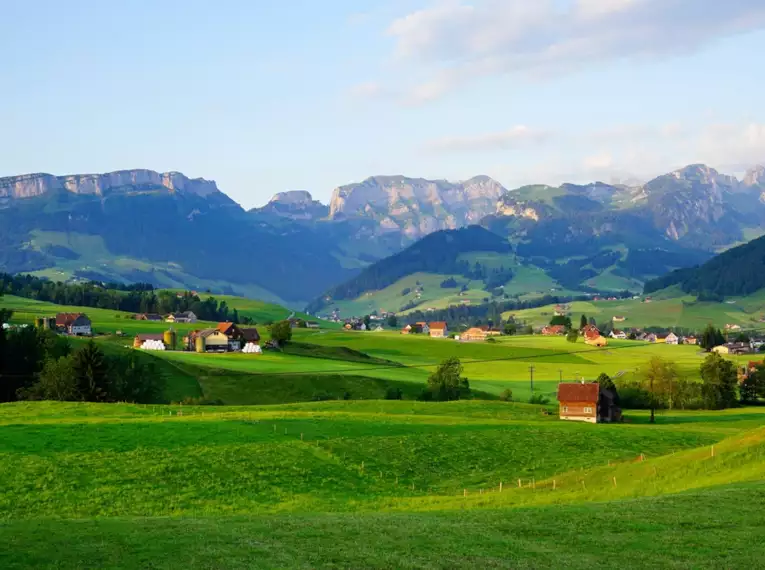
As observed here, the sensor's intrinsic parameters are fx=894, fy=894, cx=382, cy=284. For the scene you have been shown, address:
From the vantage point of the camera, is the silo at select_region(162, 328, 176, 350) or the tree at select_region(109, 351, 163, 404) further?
the silo at select_region(162, 328, 176, 350)

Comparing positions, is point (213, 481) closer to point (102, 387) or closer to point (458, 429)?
point (458, 429)

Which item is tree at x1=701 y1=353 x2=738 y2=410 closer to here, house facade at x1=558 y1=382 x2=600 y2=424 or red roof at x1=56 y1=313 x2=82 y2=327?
house facade at x1=558 y1=382 x2=600 y2=424

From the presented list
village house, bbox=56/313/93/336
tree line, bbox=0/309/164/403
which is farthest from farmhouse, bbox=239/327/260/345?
tree line, bbox=0/309/164/403

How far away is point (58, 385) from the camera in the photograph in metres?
97.4

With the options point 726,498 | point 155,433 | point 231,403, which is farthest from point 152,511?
point 231,403

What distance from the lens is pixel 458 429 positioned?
74.6 m

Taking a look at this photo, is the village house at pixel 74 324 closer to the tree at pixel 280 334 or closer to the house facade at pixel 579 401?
the tree at pixel 280 334

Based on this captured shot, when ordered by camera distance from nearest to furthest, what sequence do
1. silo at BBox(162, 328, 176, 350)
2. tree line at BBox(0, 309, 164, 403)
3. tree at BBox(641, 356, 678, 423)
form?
tree line at BBox(0, 309, 164, 403), tree at BBox(641, 356, 678, 423), silo at BBox(162, 328, 176, 350)

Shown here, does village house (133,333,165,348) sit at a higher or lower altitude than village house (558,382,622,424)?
higher

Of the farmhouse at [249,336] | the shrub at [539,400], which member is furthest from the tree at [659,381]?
the farmhouse at [249,336]

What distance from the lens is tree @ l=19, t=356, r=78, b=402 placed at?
317ft

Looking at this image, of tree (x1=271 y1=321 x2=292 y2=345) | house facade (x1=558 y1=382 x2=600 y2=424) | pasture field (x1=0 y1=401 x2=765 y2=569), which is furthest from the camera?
tree (x1=271 y1=321 x2=292 y2=345)

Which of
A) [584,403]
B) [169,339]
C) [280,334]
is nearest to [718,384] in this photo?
[584,403]

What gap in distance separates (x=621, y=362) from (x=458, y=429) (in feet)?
353
